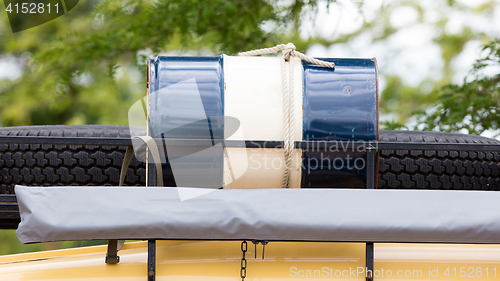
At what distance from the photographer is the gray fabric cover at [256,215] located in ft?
3.76

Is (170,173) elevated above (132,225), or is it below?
above

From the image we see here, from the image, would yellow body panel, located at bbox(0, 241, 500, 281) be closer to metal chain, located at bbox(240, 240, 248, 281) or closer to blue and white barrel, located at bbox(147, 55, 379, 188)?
metal chain, located at bbox(240, 240, 248, 281)

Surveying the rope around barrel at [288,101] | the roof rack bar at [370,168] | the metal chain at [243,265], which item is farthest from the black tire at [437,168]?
the metal chain at [243,265]

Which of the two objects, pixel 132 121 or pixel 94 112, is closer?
pixel 132 121

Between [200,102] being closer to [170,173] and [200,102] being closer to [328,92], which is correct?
[170,173]

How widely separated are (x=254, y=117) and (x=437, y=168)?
1001 millimetres

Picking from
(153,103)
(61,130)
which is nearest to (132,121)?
(153,103)

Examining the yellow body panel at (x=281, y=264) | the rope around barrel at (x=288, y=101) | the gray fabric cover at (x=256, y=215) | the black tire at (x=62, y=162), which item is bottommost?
the yellow body panel at (x=281, y=264)

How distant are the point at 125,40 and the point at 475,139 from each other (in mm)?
2436

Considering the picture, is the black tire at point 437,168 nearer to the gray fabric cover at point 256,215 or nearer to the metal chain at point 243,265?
the gray fabric cover at point 256,215

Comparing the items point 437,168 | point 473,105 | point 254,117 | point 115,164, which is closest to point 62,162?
point 115,164

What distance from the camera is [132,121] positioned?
1444 mm

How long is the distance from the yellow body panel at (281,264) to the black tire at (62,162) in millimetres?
480

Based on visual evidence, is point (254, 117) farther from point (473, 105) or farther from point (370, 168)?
point (473, 105)
